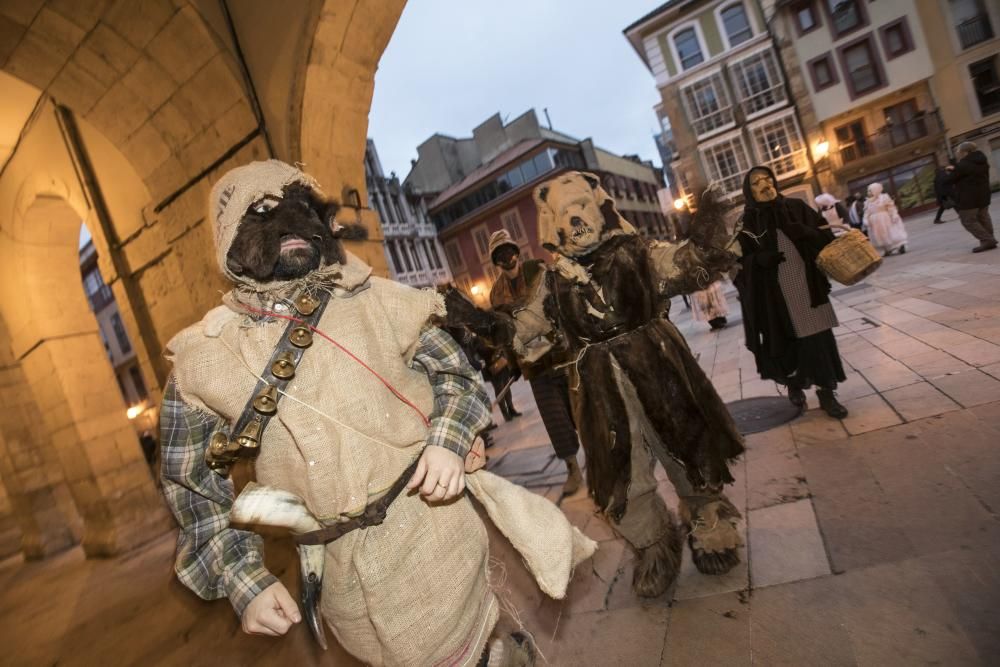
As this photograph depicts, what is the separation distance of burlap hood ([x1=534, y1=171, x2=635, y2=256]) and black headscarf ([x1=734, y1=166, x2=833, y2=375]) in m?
1.58

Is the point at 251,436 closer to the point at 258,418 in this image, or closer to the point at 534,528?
the point at 258,418

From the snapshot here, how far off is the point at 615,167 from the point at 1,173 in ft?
121

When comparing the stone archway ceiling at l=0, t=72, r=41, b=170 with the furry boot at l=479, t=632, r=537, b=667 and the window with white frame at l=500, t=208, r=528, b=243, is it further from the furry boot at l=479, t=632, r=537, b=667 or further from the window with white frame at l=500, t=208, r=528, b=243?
the window with white frame at l=500, t=208, r=528, b=243

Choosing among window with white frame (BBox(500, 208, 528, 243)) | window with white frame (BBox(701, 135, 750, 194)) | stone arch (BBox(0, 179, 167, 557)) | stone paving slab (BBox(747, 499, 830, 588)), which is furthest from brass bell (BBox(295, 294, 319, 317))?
window with white frame (BBox(500, 208, 528, 243))

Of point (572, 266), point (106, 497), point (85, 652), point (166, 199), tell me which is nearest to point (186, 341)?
point (572, 266)

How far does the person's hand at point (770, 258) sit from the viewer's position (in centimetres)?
387

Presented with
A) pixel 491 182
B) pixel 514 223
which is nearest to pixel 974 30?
pixel 514 223

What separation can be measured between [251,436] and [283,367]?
0.20 metres

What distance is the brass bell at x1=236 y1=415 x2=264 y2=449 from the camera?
1399 millimetres

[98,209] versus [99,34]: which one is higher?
[99,34]

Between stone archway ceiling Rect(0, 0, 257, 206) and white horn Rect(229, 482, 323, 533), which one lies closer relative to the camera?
white horn Rect(229, 482, 323, 533)

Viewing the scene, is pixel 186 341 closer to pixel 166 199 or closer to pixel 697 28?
pixel 166 199

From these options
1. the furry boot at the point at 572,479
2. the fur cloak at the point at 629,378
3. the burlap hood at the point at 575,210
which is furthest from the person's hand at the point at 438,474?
the furry boot at the point at 572,479

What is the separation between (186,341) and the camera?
150cm
